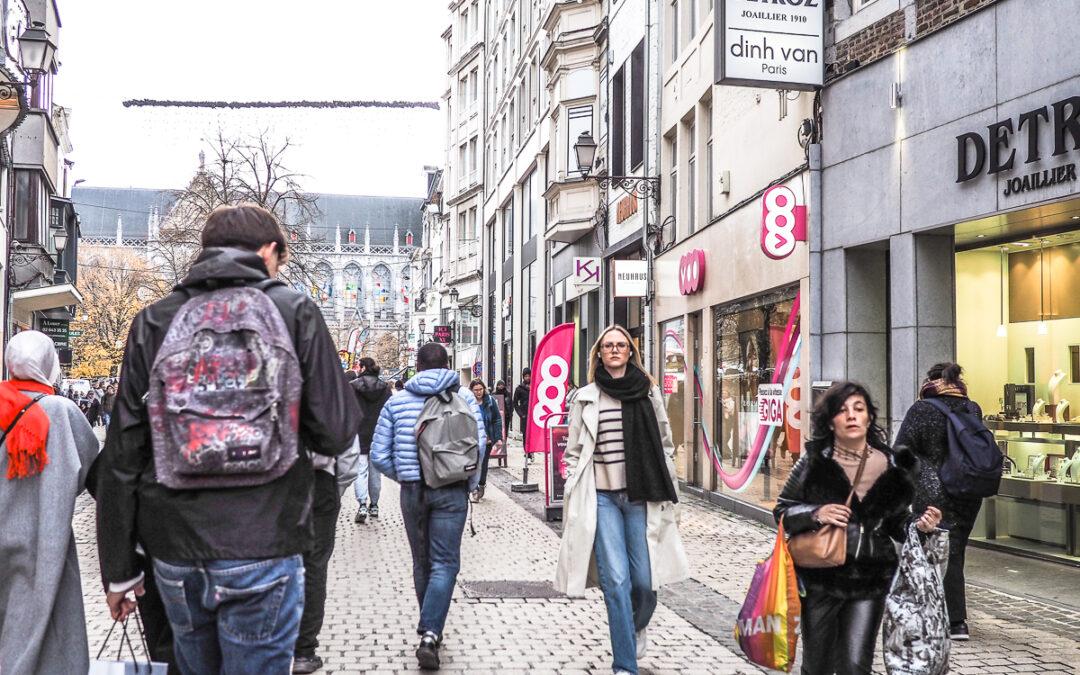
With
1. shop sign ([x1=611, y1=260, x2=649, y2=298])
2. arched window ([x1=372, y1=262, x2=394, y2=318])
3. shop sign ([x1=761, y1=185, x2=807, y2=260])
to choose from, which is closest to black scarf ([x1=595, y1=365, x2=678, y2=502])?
shop sign ([x1=761, y1=185, x2=807, y2=260])

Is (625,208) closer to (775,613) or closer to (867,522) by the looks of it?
(867,522)

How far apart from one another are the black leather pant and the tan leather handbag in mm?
186

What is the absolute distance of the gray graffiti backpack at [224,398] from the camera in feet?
9.56

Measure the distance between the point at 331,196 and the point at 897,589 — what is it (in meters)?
145

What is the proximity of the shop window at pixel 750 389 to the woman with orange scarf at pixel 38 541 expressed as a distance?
914 cm

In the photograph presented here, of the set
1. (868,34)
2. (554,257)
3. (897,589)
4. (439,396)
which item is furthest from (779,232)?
(554,257)

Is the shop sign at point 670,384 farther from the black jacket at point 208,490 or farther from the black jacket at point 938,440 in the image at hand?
the black jacket at point 208,490

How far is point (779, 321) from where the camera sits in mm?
13445

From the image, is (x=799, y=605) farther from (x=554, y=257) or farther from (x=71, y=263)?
(x=71, y=263)

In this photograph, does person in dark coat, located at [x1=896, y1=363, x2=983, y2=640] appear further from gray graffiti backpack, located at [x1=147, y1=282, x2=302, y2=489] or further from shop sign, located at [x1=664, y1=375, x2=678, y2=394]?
shop sign, located at [x1=664, y1=375, x2=678, y2=394]

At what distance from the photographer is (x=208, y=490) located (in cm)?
295

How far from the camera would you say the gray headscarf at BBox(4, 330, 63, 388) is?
4.79 meters

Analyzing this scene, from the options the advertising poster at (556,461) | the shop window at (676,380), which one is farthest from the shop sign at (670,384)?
the advertising poster at (556,461)

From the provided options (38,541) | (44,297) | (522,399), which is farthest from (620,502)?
(44,297)
